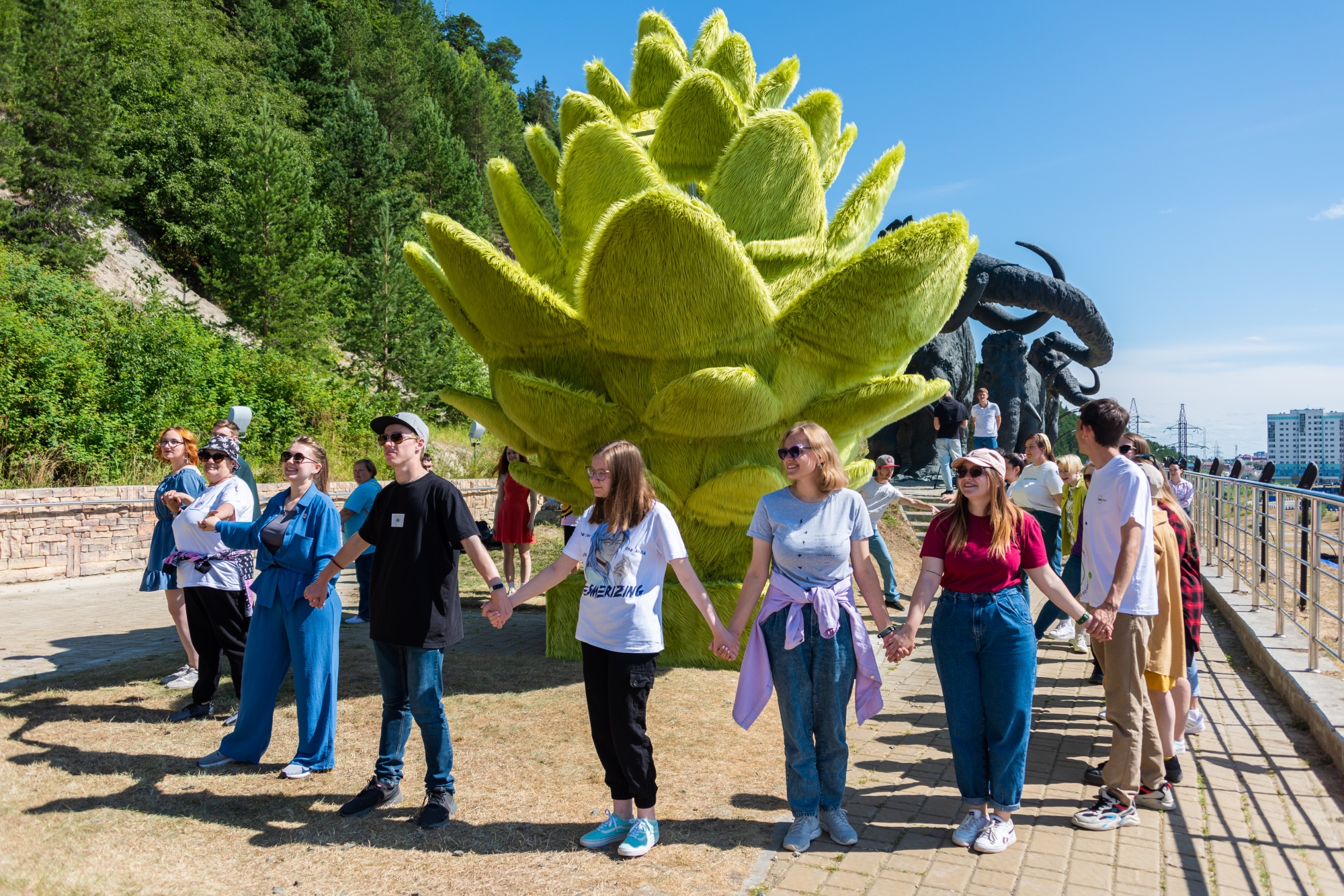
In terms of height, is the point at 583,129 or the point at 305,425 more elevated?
the point at 583,129

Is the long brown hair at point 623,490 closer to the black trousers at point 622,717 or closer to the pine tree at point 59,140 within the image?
the black trousers at point 622,717

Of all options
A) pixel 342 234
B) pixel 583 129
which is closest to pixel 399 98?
pixel 342 234

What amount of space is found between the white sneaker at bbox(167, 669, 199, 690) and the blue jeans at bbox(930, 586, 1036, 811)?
15.1 ft

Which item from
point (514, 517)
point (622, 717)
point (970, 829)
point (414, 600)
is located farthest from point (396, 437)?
point (514, 517)

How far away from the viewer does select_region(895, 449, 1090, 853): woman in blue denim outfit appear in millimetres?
3129

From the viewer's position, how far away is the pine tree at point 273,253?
2359 cm

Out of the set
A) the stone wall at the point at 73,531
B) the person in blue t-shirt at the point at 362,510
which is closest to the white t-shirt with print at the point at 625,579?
the person in blue t-shirt at the point at 362,510

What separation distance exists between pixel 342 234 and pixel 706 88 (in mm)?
27755

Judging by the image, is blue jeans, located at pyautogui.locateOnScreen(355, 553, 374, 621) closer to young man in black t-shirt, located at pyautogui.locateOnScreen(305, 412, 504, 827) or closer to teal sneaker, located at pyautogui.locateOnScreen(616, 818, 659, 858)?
young man in black t-shirt, located at pyautogui.locateOnScreen(305, 412, 504, 827)

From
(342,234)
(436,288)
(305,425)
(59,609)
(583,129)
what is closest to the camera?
(583,129)

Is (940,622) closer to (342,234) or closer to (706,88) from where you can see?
(706,88)

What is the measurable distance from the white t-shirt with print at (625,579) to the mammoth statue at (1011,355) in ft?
33.4

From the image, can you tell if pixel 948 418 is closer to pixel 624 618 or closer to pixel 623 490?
pixel 623 490

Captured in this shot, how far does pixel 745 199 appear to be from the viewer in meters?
5.50
